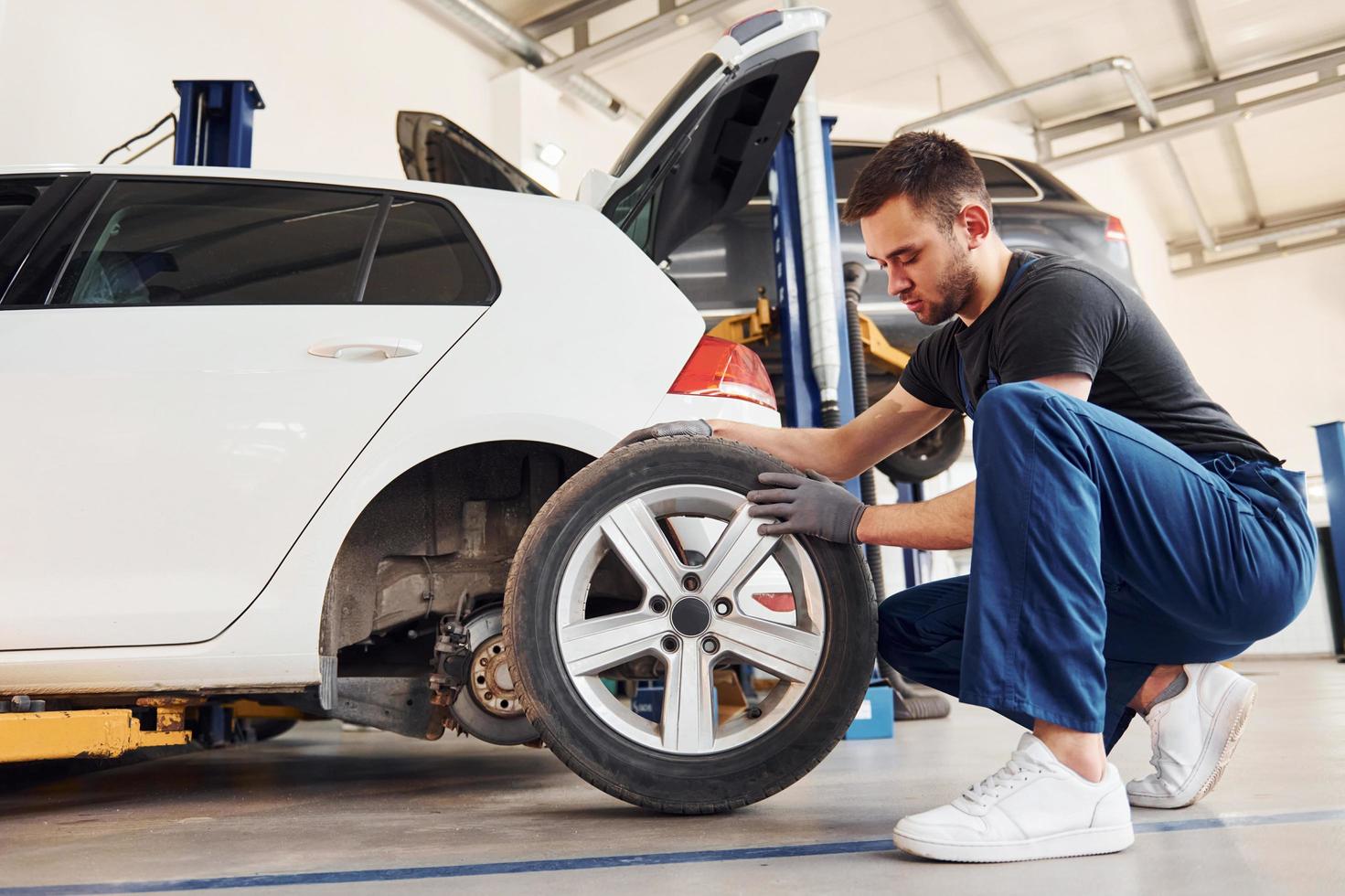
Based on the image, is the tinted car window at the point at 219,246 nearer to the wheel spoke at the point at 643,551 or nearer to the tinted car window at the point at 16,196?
the tinted car window at the point at 16,196

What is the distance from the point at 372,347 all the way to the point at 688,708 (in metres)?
0.91

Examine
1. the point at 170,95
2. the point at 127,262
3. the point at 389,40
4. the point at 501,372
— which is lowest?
the point at 501,372

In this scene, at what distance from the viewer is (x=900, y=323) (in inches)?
177

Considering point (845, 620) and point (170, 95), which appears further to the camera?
point (170, 95)

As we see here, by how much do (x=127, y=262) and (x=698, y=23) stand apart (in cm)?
653

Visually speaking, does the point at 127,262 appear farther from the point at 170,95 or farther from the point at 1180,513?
the point at 170,95

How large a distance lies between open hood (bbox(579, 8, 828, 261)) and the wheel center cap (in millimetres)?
956

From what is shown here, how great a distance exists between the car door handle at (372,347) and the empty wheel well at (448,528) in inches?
11.0

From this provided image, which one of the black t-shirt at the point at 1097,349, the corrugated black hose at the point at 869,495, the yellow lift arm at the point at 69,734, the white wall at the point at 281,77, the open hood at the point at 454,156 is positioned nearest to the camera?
the black t-shirt at the point at 1097,349

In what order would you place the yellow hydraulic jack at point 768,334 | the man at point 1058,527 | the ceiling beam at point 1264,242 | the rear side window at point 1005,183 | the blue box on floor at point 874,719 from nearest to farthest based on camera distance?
the man at point 1058,527 < the blue box on floor at point 874,719 < the yellow hydraulic jack at point 768,334 < the rear side window at point 1005,183 < the ceiling beam at point 1264,242

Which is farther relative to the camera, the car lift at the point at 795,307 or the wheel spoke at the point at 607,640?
the car lift at the point at 795,307

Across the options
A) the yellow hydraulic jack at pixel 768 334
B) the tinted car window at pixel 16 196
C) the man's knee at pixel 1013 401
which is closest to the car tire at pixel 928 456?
the yellow hydraulic jack at pixel 768 334

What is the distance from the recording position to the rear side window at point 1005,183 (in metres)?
4.68

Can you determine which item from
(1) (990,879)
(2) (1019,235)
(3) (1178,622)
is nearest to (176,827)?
(1) (990,879)
